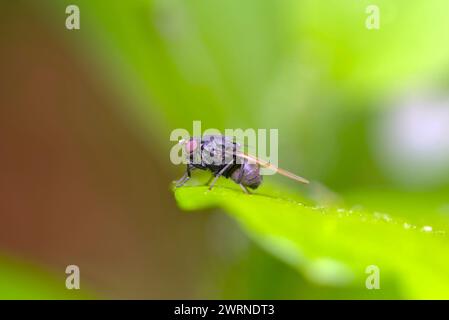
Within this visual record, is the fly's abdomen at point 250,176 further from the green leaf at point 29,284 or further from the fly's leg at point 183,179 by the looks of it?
the green leaf at point 29,284

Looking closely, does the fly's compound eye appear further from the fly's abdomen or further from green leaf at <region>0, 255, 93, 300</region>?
green leaf at <region>0, 255, 93, 300</region>

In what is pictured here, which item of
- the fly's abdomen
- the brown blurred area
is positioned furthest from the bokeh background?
the brown blurred area

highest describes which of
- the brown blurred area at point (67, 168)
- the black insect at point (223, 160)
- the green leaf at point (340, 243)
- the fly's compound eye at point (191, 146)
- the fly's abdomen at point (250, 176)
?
the brown blurred area at point (67, 168)

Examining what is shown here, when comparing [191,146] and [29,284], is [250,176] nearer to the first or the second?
[191,146]

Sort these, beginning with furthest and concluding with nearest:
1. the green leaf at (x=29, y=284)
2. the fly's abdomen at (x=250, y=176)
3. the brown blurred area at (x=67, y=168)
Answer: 1. the brown blurred area at (x=67, y=168)
2. the fly's abdomen at (x=250, y=176)
3. the green leaf at (x=29, y=284)

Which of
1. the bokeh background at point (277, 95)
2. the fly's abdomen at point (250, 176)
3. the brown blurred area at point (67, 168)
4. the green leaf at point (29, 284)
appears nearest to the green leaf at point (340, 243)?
the bokeh background at point (277, 95)

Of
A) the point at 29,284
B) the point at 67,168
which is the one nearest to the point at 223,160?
the point at 29,284

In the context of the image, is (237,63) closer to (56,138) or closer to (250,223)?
(250,223)
